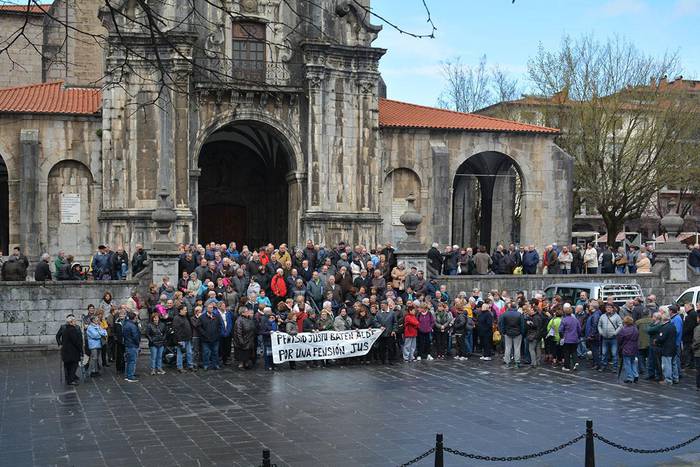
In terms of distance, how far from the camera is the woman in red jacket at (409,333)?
20125 millimetres

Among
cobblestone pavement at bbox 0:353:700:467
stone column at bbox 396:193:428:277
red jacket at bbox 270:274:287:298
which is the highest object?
stone column at bbox 396:193:428:277

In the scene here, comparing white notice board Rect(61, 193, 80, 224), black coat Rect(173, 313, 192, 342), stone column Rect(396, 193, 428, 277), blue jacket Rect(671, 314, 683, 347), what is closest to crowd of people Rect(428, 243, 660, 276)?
stone column Rect(396, 193, 428, 277)

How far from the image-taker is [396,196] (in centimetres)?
3319

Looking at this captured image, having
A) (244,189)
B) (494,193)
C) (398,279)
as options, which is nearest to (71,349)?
(398,279)

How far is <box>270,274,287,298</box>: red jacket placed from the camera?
21438 millimetres

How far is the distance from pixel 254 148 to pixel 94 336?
1879 cm

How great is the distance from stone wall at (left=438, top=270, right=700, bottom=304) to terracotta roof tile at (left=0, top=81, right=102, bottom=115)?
14.4 metres

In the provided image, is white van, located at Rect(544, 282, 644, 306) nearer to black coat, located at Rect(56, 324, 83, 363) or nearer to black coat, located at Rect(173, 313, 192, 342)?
black coat, located at Rect(173, 313, 192, 342)

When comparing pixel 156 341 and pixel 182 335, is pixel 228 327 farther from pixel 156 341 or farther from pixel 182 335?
pixel 156 341

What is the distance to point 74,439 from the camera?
12086 millimetres

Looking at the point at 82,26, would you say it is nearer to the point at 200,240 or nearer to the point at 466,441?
the point at 200,240

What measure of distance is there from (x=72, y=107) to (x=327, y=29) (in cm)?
969

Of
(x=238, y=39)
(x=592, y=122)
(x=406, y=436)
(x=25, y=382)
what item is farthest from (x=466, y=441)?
(x=592, y=122)

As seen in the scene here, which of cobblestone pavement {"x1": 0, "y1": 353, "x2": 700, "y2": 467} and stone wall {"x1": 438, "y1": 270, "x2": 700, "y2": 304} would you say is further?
stone wall {"x1": 438, "y1": 270, "x2": 700, "y2": 304}
